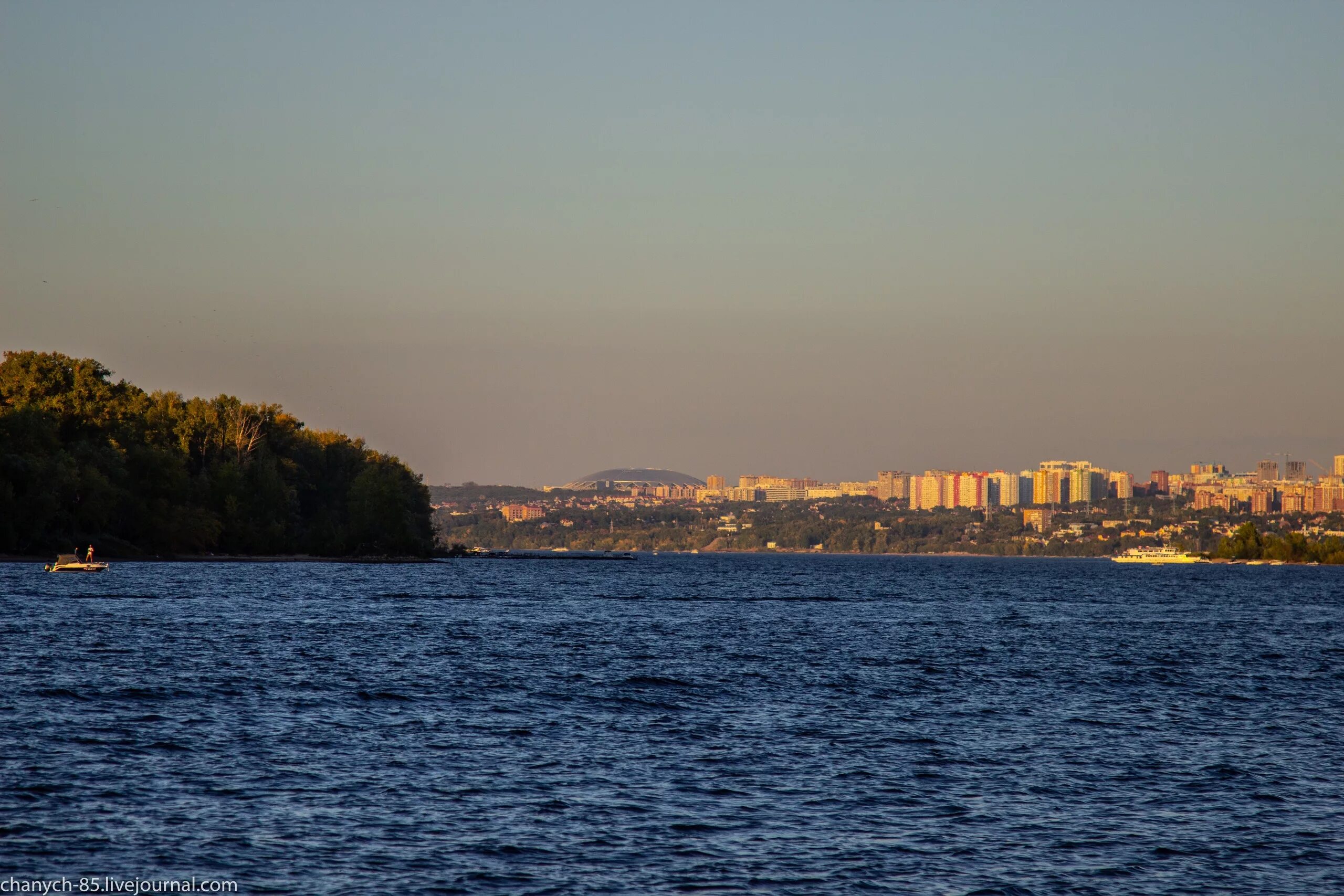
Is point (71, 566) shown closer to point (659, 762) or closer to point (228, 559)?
point (228, 559)

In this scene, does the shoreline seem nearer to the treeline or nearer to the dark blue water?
the treeline

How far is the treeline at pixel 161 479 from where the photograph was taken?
12862cm

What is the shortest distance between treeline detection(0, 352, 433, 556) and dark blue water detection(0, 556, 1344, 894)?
217ft

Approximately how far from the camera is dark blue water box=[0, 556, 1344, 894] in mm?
21203

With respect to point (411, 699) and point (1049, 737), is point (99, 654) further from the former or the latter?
point (1049, 737)

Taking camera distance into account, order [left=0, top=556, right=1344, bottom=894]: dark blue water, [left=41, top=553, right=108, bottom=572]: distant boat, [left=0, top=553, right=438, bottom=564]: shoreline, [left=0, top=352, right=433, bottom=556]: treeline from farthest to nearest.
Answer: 1. [left=0, top=553, right=438, bottom=564]: shoreline
2. [left=0, top=352, right=433, bottom=556]: treeline
3. [left=41, top=553, right=108, bottom=572]: distant boat
4. [left=0, top=556, right=1344, bottom=894]: dark blue water

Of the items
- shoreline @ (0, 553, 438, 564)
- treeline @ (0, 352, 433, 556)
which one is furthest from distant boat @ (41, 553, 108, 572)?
shoreline @ (0, 553, 438, 564)

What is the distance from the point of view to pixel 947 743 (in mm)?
33656

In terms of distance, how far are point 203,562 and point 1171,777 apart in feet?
496

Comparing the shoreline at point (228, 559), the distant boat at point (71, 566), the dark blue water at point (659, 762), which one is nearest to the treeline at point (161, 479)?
the shoreline at point (228, 559)

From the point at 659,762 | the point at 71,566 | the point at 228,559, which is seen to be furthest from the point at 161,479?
the point at 659,762

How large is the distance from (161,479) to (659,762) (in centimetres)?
13057

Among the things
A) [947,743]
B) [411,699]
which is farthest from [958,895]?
[411,699]

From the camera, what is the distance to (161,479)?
486 ft
